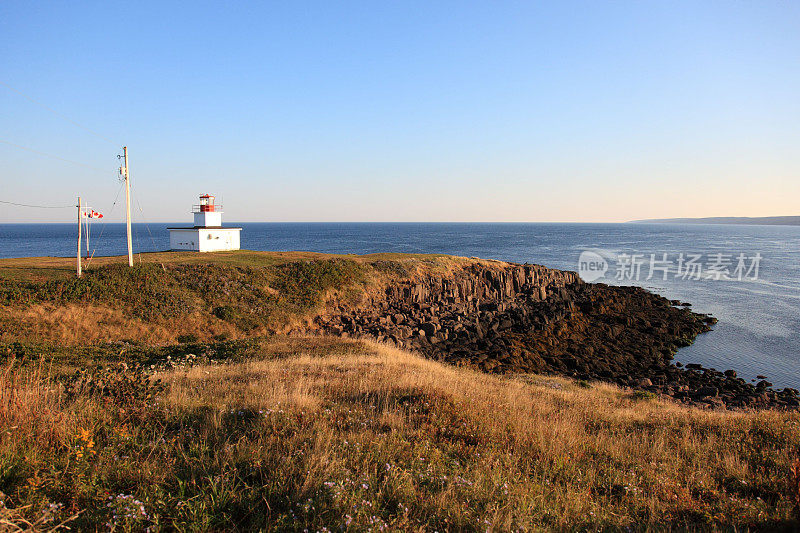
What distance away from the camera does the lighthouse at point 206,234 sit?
39125 millimetres

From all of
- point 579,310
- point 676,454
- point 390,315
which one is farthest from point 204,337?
point 579,310

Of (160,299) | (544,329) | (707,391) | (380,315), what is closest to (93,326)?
(160,299)

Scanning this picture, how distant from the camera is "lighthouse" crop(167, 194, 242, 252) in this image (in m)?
39.1

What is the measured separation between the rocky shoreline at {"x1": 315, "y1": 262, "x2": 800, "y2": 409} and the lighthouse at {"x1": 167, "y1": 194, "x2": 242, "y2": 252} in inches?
735

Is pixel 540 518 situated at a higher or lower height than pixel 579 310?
higher

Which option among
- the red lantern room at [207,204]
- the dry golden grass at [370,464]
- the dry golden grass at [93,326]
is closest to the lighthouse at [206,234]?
the red lantern room at [207,204]

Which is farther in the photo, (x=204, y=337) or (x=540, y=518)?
(x=204, y=337)

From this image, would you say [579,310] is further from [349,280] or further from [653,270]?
[653,270]

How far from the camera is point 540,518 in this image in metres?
4.25

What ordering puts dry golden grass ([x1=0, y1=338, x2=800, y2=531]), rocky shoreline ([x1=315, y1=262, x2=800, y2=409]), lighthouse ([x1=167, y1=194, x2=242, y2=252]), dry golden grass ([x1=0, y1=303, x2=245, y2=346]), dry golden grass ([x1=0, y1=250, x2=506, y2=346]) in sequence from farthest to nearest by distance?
lighthouse ([x1=167, y1=194, x2=242, y2=252]) < rocky shoreline ([x1=315, y1=262, x2=800, y2=409]) < dry golden grass ([x1=0, y1=250, x2=506, y2=346]) < dry golden grass ([x1=0, y1=303, x2=245, y2=346]) < dry golden grass ([x1=0, y1=338, x2=800, y2=531])

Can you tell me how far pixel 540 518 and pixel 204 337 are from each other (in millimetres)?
20414

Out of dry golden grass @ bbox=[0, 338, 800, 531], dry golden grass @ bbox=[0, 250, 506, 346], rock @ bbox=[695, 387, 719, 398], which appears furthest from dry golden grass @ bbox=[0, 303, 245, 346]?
rock @ bbox=[695, 387, 719, 398]

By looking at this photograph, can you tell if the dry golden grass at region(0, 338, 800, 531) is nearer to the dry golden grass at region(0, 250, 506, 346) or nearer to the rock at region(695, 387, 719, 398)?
the rock at region(695, 387, 719, 398)

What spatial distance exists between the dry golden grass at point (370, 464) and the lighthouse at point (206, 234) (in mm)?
34327
